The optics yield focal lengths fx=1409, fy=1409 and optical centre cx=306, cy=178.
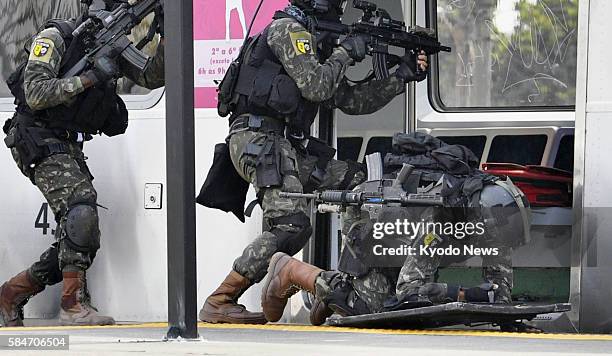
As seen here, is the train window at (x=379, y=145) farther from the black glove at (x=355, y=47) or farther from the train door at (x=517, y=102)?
the black glove at (x=355, y=47)

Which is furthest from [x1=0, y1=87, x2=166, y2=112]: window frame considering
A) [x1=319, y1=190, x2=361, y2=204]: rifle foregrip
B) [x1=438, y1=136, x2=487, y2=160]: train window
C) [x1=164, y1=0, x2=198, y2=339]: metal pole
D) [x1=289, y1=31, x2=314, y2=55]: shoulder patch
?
[x1=164, y1=0, x2=198, y2=339]: metal pole

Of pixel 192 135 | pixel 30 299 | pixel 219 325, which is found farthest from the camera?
pixel 30 299

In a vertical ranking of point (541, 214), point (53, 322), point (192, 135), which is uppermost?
point (192, 135)

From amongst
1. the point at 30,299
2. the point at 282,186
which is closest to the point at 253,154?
the point at 282,186

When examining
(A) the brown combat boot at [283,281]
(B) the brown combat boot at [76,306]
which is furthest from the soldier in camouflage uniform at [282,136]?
(B) the brown combat boot at [76,306]

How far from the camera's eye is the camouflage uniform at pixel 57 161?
7.16 meters

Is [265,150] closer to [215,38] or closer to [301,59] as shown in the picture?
[301,59]

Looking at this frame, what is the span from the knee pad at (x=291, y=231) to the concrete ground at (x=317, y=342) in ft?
1.62

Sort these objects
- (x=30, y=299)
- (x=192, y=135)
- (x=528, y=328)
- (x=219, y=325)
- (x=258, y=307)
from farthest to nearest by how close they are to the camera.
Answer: (x=30, y=299) → (x=258, y=307) → (x=219, y=325) → (x=528, y=328) → (x=192, y=135)

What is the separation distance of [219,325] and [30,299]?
168cm

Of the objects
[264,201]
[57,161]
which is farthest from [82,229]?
[264,201]

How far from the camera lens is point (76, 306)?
726cm

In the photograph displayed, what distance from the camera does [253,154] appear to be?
6805 mm

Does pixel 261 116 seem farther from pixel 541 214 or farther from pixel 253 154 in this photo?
pixel 541 214
